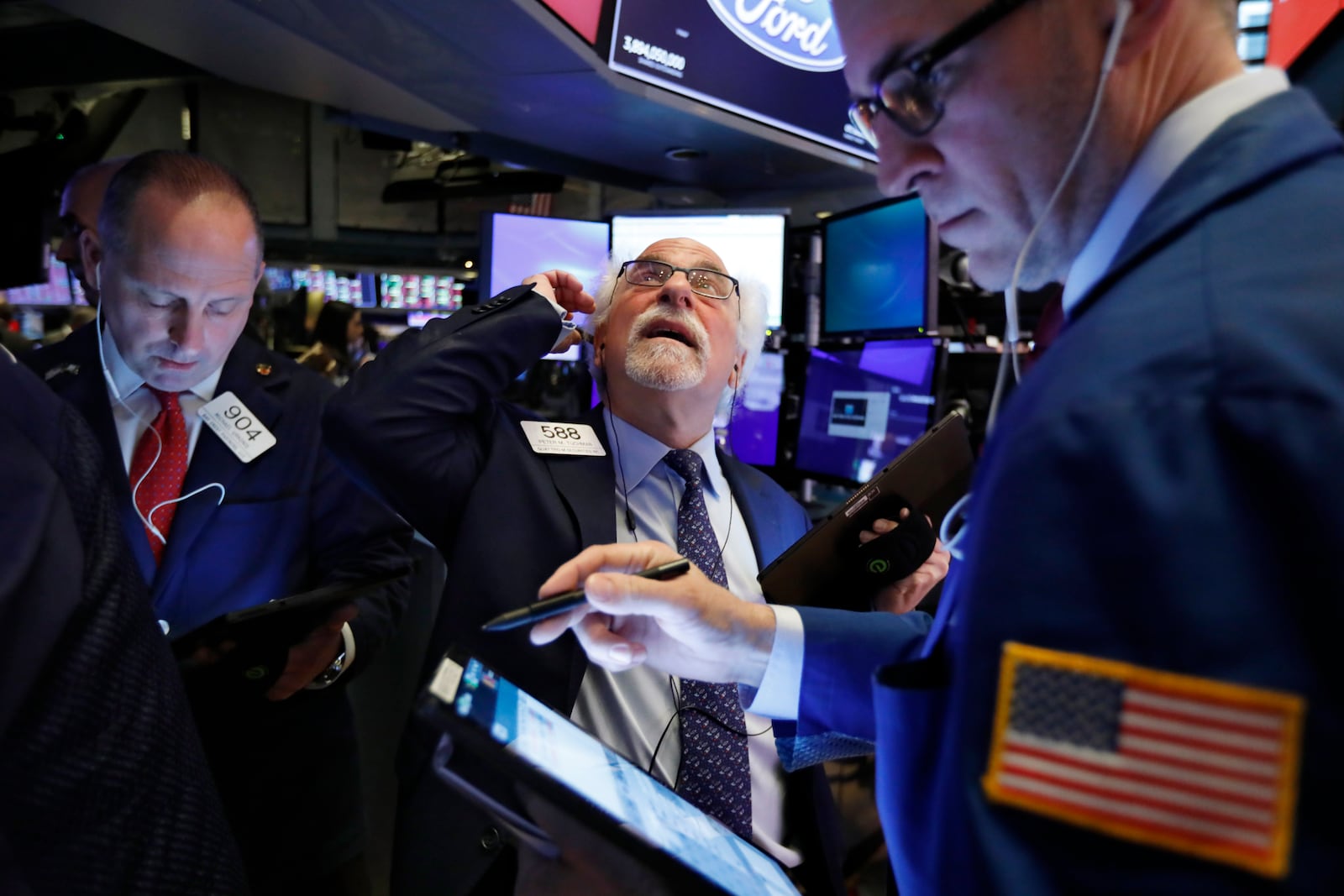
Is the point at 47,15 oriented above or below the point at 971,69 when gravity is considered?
above

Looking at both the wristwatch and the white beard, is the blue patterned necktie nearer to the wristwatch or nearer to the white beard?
the white beard

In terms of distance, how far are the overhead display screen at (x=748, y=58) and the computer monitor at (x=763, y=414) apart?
1.11m

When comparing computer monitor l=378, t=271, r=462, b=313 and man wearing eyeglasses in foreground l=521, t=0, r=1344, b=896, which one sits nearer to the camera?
man wearing eyeglasses in foreground l=521, t=0, r=1344, b=896

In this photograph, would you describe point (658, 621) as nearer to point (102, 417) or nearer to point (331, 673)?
point (331, 673)

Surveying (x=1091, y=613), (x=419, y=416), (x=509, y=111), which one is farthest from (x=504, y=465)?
(x=509, y=111)

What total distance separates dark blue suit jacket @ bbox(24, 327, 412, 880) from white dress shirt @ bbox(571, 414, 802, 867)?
58 cm

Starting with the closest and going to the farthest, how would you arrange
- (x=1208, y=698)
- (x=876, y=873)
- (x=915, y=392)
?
(x=1208, y=698)
(x=876, y=873)
(x=915, y=392)

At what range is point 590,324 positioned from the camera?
2.14 meters

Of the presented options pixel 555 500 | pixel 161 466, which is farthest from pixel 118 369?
pixel 555 500

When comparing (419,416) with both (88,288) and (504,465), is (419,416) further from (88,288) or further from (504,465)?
(88,288)

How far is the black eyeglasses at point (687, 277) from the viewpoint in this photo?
196 centimetres

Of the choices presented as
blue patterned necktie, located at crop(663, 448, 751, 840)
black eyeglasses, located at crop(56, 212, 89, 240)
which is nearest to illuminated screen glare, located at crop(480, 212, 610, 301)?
A: black eyeglasses, located at crop(56, 212, 89, 240)

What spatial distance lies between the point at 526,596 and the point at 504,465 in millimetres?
274

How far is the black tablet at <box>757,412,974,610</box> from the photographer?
1507 millimetres
